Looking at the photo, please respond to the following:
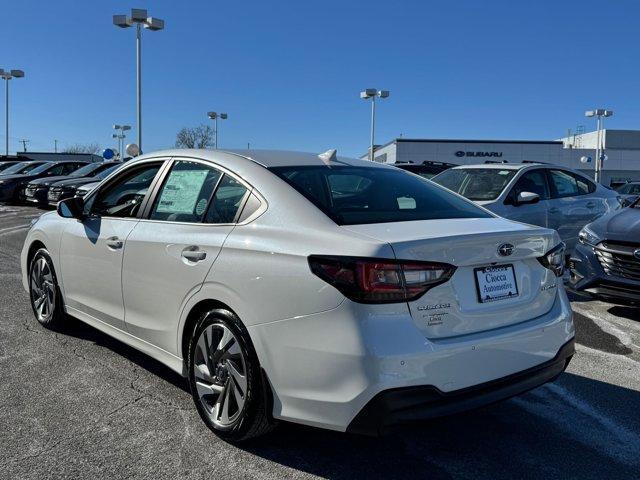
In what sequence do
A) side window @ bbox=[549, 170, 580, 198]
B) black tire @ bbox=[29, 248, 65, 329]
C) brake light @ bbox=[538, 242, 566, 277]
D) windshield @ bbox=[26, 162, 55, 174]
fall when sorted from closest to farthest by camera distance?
1. brake light @ bbox=[538, 242, 566, 277]
2. black tire @ bbox=[29, 248, 65, 329]
3. side window @ bbox=[549, 170, 580, 198]
4. windshield @ bbox=[26, 162, 55, 174]

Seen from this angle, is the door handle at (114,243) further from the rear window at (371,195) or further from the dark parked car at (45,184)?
the dark parked car at (45,184)

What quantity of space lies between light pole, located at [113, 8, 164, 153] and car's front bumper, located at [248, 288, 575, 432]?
916 inches

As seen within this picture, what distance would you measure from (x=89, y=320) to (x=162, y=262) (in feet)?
4.42

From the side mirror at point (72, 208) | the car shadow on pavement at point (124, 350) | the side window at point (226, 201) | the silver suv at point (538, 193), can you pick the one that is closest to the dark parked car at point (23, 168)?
the silver suv at point (538, 193)

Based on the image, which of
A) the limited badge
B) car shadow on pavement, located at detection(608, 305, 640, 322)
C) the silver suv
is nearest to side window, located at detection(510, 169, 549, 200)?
the silver suv

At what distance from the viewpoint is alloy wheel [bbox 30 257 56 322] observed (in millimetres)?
5083

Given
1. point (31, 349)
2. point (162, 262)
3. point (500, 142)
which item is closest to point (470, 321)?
point (162, 262)

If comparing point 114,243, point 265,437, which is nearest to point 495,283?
point 265,437

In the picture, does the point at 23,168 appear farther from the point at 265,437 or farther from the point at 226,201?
the point at 265,437

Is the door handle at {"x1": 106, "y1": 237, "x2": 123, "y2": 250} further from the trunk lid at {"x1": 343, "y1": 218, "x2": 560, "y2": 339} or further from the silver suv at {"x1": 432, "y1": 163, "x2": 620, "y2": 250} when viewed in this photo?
the silver suv at {"x1": 432, "y1": 163, "x2": 620, "y2": 250}

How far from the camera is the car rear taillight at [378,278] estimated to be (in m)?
2.55

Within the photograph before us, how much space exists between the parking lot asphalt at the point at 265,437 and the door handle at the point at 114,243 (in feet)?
3.04

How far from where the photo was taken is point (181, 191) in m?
3.76

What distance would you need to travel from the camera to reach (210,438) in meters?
3.26
